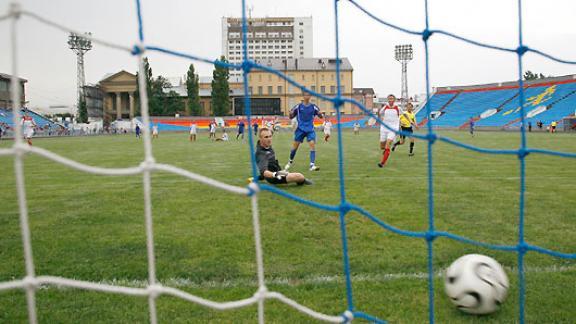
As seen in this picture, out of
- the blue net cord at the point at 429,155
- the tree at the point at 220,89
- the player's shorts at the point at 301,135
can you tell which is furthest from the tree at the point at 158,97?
the blue net cord at the point at 429,155

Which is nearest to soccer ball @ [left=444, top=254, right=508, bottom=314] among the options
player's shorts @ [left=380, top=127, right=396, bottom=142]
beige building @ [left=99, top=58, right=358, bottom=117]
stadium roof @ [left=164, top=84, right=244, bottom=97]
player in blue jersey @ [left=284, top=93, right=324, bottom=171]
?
player in blue jersey @ [left=284, top=93, right=324, bottom=171]

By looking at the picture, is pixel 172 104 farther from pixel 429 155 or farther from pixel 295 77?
pixel 429 155

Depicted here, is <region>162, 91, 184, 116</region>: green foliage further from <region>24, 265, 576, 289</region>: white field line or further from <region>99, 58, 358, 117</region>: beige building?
<region>24, 265, 576, 289</region>: white field line

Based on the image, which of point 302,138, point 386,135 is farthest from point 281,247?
point 386,135

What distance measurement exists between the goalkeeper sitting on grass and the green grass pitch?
0.18m

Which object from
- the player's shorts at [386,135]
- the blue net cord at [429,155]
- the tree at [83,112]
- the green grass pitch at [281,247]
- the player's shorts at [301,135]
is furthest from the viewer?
the tree at [83,112]

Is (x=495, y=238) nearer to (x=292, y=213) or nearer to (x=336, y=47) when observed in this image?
(x=292, y=213)

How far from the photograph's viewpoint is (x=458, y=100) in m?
52.4

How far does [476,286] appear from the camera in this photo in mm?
2742

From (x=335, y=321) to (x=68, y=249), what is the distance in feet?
8.90

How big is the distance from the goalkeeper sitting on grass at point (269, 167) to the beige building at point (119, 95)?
207 ft

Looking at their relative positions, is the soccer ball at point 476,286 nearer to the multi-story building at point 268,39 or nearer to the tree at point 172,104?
the tree at point 172,104

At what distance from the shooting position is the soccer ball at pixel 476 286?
8.96 feet

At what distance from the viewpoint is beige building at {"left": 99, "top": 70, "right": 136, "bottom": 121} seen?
67.3m
